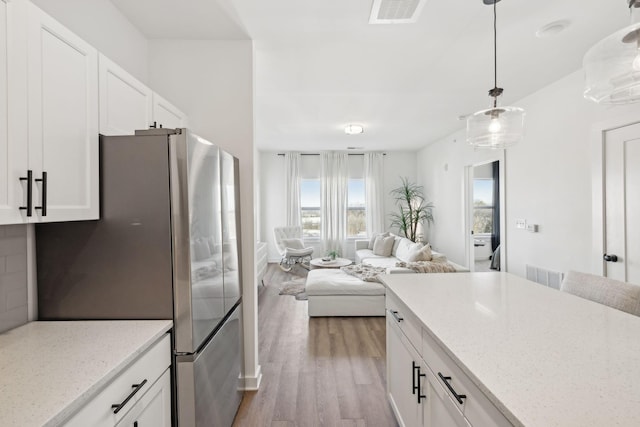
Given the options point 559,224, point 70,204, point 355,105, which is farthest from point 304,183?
point 70,204

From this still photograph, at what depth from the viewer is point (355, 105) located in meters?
4.09

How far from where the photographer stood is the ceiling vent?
1.98 meters

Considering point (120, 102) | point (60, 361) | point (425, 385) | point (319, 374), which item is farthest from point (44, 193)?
point (319, 374)

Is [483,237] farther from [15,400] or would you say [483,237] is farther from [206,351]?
[15,400]

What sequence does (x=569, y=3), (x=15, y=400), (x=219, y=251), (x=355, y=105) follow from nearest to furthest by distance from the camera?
1. (x=15, y=400)
2. (x=219, y=251)
3. (x=569, y=3)
4. (x=355, y=105)

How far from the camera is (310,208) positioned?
7.77 m

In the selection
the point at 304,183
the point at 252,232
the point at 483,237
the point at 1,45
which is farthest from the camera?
the point at 304,183

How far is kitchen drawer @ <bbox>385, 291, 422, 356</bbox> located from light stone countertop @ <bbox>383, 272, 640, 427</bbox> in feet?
0.21

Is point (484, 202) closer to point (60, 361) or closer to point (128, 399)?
point (128, 399)

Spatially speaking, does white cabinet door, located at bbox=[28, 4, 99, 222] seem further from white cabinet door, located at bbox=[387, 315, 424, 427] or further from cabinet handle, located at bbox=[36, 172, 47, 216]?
white cabinet door, located at bbox=[387, 315, 424, 427]

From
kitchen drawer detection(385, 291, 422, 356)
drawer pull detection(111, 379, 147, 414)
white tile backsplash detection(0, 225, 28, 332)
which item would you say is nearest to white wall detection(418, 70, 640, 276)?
kitchen drawer detection(385, 291, 422, 356)

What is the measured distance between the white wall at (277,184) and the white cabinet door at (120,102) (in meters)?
5.79

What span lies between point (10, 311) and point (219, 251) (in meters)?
0.90

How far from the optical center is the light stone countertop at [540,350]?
76cm
